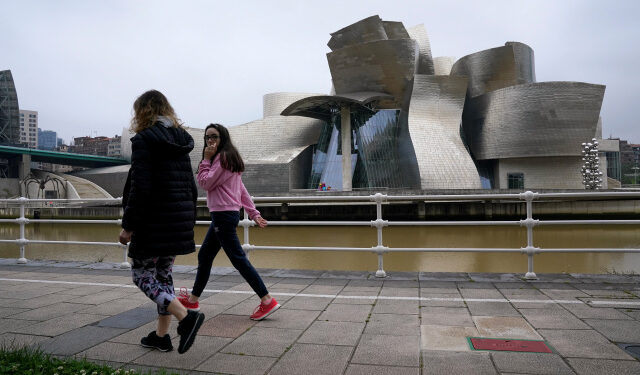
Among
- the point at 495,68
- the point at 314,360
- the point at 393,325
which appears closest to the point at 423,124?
the point at 495,68

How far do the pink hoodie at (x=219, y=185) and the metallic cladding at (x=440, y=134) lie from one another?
28.4 m

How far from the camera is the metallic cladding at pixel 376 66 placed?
107ft

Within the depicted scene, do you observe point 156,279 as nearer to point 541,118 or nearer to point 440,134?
point 440,134

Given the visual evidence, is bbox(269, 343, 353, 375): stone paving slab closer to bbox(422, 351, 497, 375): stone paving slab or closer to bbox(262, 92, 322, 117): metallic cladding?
bbox(422, 351, 497, 375): stone paving slab

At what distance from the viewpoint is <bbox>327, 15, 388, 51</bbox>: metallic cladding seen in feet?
110

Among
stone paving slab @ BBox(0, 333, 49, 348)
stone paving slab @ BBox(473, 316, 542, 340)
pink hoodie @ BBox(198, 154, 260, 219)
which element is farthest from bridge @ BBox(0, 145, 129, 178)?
stone paving slab @ BBox(473, 316, 542, 340)

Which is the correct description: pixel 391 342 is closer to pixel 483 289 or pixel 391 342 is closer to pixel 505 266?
pixel 483 289

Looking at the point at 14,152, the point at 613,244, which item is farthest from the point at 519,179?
the point at 14,152

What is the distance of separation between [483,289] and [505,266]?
502cm

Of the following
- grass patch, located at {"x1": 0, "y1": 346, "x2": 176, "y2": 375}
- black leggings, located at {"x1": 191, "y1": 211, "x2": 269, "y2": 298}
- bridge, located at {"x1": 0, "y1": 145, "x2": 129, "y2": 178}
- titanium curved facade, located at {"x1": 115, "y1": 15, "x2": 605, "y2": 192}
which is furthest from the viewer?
bridge, located at {"x1": 0, "y1": 145, "x2": 129, "y2": 178}

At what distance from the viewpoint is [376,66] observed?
3319 cm

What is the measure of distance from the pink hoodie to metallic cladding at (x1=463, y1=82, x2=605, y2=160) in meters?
35.4

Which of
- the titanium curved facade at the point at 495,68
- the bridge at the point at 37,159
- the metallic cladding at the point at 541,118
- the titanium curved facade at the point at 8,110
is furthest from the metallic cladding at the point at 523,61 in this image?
the titanium curved facade at the point at 8,110

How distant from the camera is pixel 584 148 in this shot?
34.5 metres
